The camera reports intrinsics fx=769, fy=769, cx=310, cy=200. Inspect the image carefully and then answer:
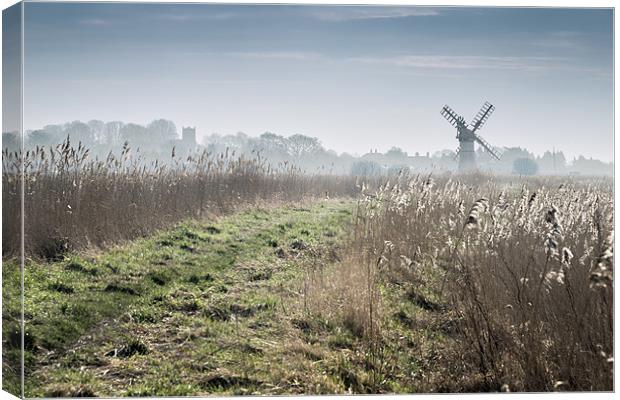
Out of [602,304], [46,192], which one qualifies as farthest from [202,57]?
[602,304]

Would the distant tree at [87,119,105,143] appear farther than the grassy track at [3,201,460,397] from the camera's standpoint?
Yes

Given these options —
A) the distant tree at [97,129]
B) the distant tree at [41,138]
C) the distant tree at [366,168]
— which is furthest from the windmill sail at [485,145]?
the distant tree at [41,138]

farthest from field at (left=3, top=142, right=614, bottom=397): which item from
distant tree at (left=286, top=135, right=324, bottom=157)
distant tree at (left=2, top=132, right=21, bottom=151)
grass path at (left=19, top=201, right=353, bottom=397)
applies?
distant tree at (left=286, top=135, right=324, bottom=157)

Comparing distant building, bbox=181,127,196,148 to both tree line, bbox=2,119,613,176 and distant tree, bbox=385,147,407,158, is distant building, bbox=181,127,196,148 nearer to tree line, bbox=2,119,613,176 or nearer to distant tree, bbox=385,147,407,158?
tree line, bbox=2,119,613,176

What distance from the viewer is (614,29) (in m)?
6.40

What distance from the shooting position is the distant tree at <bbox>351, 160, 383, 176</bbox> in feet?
20.8

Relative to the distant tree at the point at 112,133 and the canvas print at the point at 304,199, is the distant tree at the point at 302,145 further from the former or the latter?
the distant tree at the point at 112,133

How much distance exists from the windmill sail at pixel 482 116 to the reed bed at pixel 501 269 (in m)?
0.44

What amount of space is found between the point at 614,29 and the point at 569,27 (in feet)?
1.27

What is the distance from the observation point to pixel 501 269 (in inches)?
240

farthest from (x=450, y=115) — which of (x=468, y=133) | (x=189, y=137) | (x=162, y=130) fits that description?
(x=162, y=130)

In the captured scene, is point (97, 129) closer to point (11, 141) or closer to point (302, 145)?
point (11, 141)

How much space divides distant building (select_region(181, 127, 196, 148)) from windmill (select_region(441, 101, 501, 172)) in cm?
206

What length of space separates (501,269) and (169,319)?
103 inches
